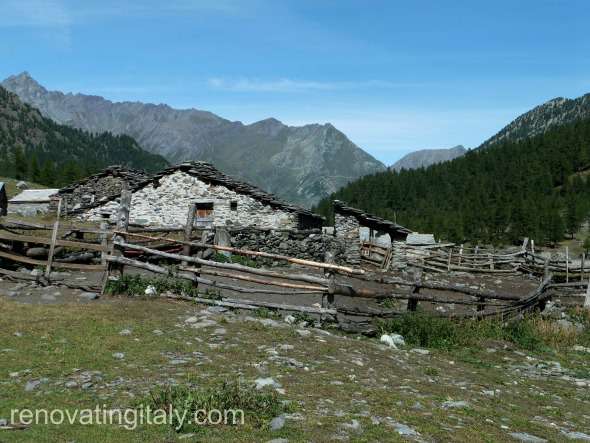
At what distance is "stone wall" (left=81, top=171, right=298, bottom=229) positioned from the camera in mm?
28312

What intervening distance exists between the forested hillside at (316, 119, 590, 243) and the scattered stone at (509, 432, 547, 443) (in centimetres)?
9521

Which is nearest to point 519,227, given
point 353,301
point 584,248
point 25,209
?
point 584,248

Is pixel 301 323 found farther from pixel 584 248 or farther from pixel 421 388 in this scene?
pixel 584 248

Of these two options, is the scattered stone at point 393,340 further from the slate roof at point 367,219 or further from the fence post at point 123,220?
the slate roof at point 367,219

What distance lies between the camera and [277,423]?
537 cm

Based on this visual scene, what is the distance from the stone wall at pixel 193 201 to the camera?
2831 centimetres

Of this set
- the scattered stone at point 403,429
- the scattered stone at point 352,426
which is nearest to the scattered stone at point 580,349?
the scattered stone at point 403,429

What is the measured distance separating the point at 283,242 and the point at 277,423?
2030 cm

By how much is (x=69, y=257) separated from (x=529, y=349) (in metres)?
12.3

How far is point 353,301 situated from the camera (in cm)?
1645

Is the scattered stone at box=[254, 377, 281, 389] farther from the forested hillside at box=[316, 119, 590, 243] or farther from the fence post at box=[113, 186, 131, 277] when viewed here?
the forested hillside at box=[316, 119, 590, 243]

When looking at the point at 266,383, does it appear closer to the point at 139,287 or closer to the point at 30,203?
the point at 139,287

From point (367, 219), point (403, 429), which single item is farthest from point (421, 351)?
point (367, 219)

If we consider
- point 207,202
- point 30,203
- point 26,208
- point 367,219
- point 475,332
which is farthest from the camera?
point 30,203
